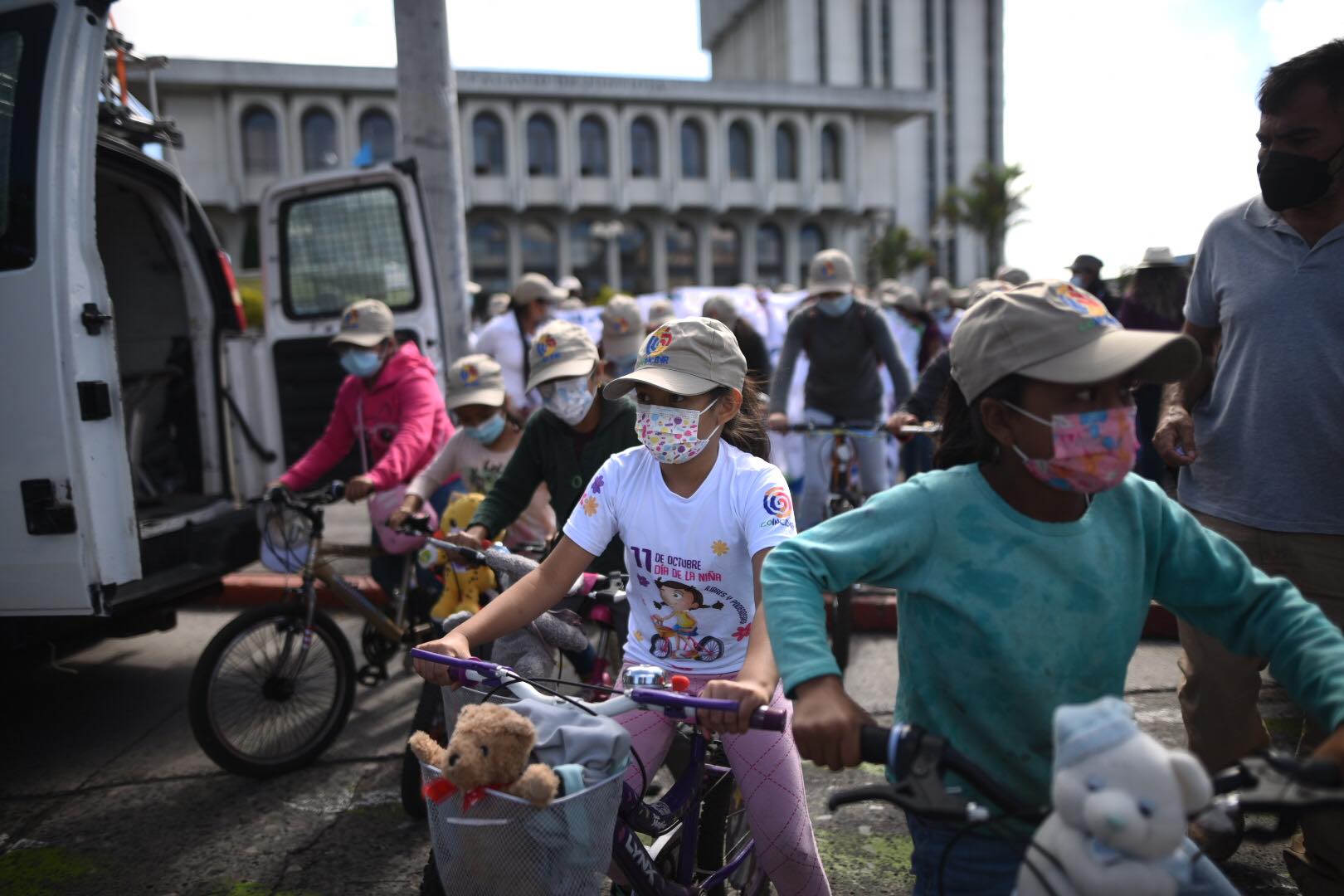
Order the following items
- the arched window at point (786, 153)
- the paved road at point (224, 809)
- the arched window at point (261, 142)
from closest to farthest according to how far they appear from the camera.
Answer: the paved road at point (224, 809)
the arched window at point (261, 142)
the arched window at point (786, 153)

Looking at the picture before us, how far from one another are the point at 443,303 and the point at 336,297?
782 mm

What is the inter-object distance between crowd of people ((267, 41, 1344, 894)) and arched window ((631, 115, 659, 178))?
5786 centimetres

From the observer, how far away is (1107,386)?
1734 mm

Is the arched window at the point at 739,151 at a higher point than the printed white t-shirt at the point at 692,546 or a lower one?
higher

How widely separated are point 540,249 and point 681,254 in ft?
29.2

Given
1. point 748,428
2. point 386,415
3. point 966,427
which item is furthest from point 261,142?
point 966,427

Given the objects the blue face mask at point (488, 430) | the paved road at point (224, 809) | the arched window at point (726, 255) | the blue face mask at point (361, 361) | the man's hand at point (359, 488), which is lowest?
the paved road at point (224, 809)

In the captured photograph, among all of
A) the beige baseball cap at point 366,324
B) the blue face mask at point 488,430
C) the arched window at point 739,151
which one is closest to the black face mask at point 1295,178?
the blue face mask at point 488,430

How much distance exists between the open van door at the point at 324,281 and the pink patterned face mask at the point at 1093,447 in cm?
515

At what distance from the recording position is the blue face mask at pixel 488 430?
4.42 metres

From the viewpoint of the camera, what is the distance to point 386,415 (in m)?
5.00

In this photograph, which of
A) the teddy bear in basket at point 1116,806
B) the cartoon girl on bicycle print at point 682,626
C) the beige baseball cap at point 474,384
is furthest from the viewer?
the beige baseball cap at point 474,384

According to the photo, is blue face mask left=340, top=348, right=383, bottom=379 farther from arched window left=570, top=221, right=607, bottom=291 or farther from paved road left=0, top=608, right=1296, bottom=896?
arched window left=570, top=221, right=607, bottom=291

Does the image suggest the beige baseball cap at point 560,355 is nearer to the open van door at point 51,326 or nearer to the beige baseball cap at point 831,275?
the open van door at point 51,326
